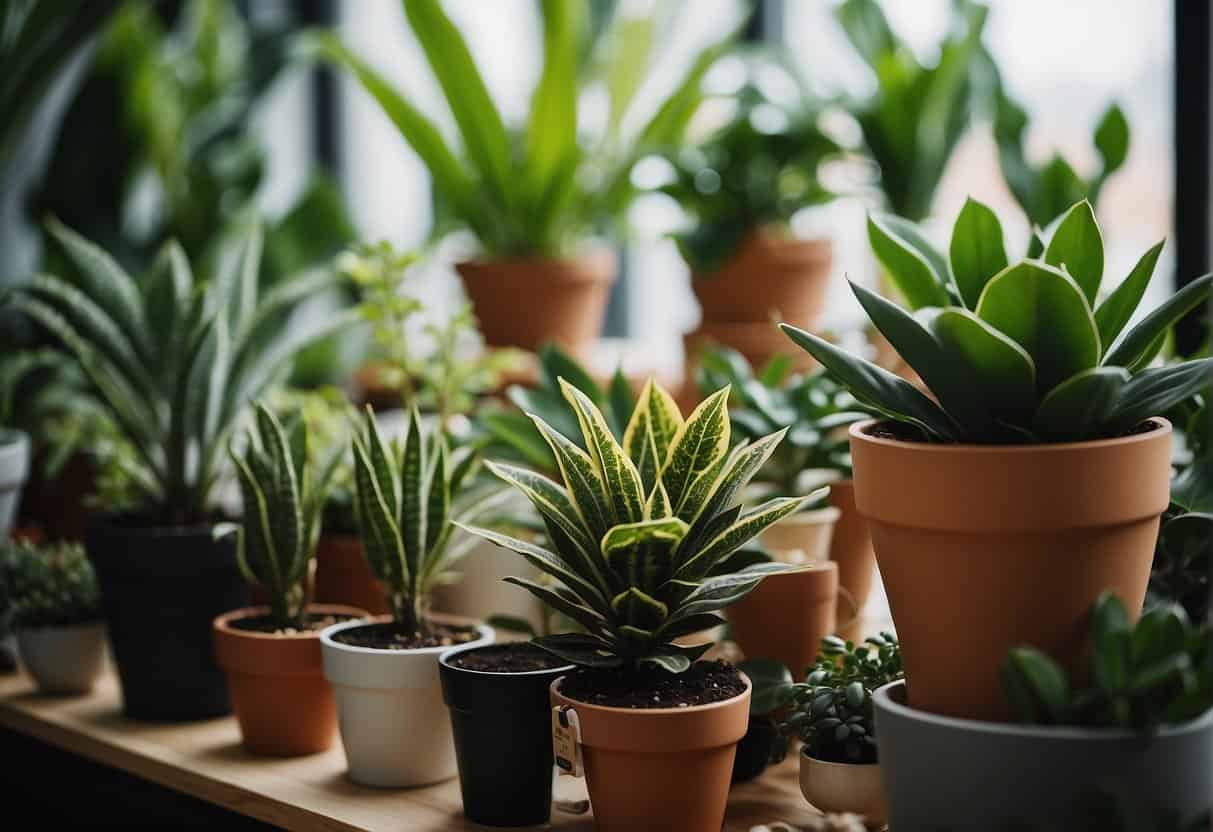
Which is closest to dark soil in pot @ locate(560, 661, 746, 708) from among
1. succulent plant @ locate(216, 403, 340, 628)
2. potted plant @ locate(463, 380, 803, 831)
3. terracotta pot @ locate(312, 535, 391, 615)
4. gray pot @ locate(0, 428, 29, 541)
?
potted plant @ locate(463, 380, 803, 831)

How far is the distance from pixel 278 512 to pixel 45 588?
53 cm

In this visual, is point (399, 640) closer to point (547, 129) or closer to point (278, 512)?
point (278, 512)

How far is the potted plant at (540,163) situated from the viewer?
7.77ft

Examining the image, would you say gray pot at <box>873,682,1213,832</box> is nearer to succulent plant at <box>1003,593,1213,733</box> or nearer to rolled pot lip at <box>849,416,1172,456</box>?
succulent plant at <box>1003,593,1213,733</box>

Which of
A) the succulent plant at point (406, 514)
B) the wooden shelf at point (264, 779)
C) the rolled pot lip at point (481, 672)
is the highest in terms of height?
the succulent plant at point (406, 514)

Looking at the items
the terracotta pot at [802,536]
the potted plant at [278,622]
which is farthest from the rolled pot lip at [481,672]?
the terracotta pot at [802,536]

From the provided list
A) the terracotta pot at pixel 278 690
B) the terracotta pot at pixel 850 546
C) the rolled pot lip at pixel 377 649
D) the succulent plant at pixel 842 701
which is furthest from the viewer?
the terracotta pot at pixel 850 546

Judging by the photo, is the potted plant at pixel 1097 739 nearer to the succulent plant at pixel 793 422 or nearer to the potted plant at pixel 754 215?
the succulent plant at pixel 793 422

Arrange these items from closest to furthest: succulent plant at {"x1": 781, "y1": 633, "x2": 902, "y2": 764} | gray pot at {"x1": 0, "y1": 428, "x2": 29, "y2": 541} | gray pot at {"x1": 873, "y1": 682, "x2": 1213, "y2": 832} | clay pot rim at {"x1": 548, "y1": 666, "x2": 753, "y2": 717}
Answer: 1. gray pot at {"x1": 873, "y1": 682, "x2": 1213, "y2": 832}
2. clay pot rim at {"x1": 548, "y1": 666, "x2": 753, "y2": 717}
3. succulent plant at {"x1": 781, "y1": 633, "x2": 902, "y2": 764}
4. gray pot at {"x1": 0, "y1": 428, "x2": 29, "y2": 541}

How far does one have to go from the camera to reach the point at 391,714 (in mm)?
1485

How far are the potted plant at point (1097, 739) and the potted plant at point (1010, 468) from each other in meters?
0.05

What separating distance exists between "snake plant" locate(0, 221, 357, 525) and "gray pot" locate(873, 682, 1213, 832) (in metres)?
1.04

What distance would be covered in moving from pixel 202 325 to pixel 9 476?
1.48 ft

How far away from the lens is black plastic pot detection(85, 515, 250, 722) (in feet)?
5.68
